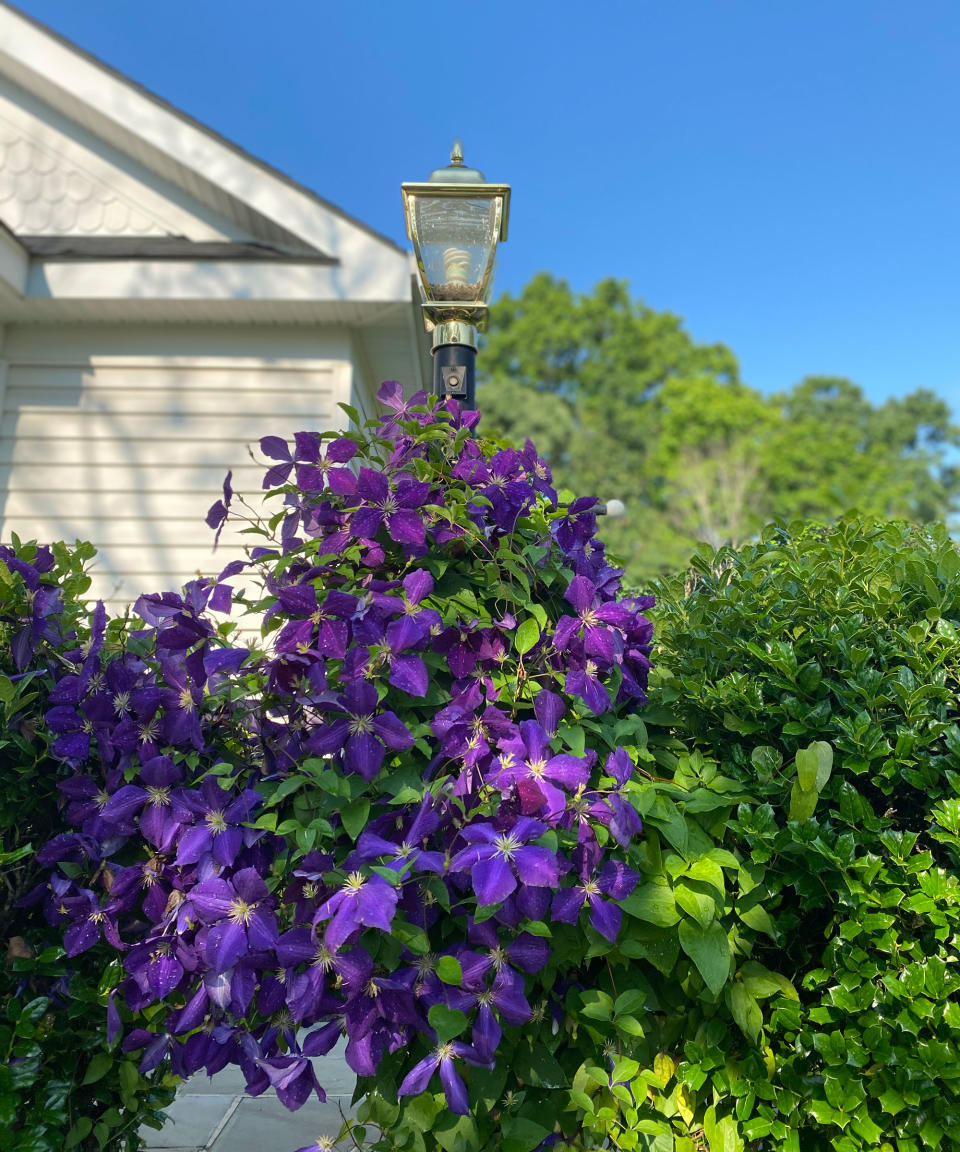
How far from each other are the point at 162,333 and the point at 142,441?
2.54ft

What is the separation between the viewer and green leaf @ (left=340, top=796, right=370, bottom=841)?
1.40m

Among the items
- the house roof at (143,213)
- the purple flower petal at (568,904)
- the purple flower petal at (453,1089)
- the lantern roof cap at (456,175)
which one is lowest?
the purple flower petal at (453,1089)

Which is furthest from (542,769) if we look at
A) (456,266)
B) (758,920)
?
(456,266)

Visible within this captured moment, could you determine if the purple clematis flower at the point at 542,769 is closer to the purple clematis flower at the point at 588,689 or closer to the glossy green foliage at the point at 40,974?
the purple clematis flower at the point at 588,689

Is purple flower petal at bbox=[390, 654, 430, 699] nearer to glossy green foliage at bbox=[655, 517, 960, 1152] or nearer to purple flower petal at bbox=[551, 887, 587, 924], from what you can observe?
purple flower petal at bbox=[551, 887, 587, 924]

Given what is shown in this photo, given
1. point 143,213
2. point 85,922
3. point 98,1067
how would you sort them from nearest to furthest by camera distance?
point 85,922 → point 98,1067 → point 143,213

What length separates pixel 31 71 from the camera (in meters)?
6.06

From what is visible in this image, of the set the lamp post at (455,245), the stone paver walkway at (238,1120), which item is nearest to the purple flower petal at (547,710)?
the stone paver walkway at (238,1120)

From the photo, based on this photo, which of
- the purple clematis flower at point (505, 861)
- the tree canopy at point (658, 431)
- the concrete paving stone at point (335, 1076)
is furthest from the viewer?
the tree canopy at point (658, 431)

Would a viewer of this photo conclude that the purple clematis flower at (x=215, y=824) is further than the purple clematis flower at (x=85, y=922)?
No

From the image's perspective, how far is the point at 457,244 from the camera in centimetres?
311

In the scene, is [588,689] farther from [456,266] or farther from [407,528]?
[456,266]

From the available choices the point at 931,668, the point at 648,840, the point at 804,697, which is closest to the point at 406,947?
the point at 648,840

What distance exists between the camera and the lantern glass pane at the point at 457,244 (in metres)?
3.08
